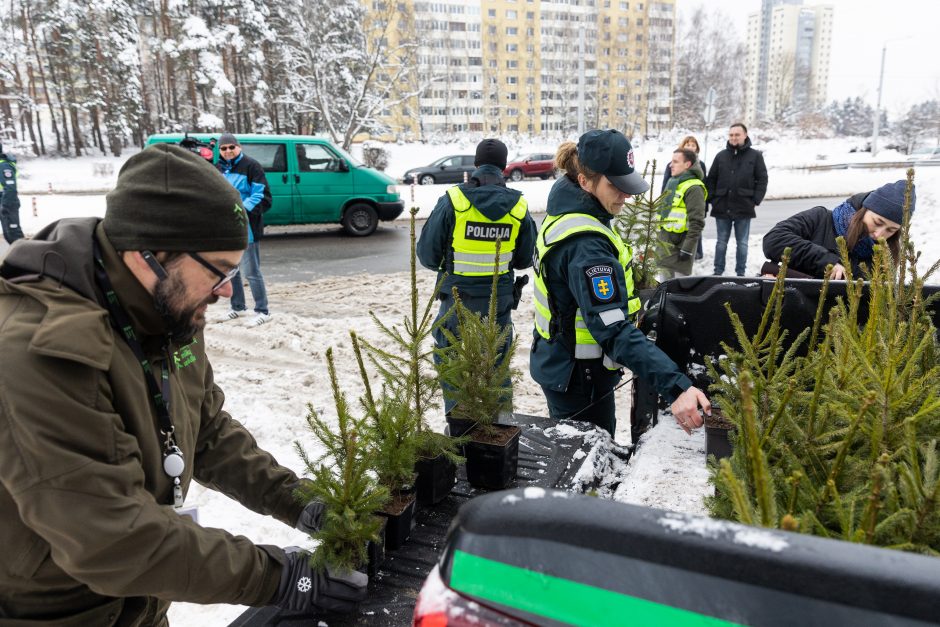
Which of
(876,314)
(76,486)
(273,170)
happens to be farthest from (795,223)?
(273,170)

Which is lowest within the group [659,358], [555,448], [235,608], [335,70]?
[235,608]

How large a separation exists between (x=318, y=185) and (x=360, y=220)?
44.2 inches

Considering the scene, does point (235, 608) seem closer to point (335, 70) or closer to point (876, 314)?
point (876, 314)

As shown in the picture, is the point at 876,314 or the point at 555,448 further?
the point at 555,448

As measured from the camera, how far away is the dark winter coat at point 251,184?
7004 mm

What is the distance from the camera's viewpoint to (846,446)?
4.52 ft

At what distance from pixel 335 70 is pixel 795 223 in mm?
35262

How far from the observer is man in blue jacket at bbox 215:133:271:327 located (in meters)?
6.96

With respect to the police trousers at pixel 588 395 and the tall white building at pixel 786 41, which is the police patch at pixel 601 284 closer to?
the police trousers at pixel 588 395

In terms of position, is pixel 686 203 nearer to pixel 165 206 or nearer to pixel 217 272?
pixel 217 272

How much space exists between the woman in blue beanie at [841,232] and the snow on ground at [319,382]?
5.04 ft

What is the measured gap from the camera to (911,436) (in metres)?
1.30

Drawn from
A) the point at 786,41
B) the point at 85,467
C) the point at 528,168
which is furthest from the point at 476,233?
the point at 786,41

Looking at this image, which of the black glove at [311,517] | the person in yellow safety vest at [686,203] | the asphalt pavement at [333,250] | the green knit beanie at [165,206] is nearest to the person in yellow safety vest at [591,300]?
the black glove at [311,517]
